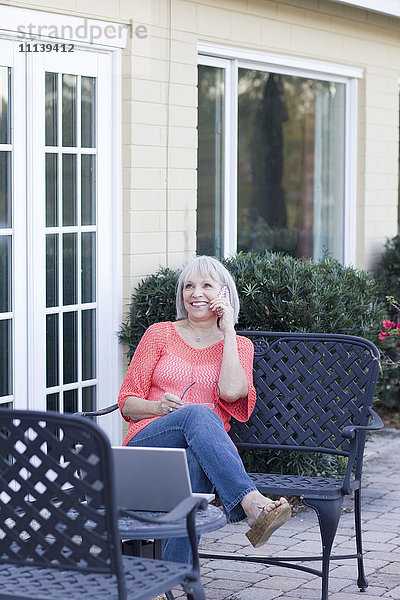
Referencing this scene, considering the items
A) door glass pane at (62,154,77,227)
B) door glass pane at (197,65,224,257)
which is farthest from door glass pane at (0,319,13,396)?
door glass pane at (197,65,224,257)

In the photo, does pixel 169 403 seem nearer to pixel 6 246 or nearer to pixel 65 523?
pixel 65 523

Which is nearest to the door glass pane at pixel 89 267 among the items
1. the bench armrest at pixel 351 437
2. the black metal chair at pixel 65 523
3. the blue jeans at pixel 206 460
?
the blue jeans at pixel 206 460

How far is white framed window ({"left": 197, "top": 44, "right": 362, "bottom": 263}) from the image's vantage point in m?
6.77

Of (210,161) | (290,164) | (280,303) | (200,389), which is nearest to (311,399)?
(200,389)

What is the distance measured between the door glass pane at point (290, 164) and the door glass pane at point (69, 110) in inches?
67.0

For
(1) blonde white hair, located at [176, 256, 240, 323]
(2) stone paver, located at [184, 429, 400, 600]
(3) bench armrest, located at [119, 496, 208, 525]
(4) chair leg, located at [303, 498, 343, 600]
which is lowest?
(2) stone paver, located at [184, 429, 400, 600]

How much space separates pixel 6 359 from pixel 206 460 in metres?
1.69

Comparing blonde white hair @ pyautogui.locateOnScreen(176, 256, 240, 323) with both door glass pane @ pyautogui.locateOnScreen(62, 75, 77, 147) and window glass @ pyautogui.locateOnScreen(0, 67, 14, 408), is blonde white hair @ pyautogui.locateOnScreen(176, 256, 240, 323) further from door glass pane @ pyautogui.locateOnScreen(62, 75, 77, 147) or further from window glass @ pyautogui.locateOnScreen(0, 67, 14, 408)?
door glass pane @ pyautogui.locateOnScreen(62, 75, 77, 147)

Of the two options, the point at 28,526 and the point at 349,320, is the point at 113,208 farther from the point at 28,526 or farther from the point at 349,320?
the point at 28,526

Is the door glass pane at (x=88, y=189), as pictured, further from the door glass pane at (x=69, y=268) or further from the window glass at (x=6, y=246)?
the window glass at (x=6, y=246)

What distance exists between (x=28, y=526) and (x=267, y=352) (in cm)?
195

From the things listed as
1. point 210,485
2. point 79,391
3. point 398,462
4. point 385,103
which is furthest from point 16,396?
point 385,103

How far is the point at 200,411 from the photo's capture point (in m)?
4.03

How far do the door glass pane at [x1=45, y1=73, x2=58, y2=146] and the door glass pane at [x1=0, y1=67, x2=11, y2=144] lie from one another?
26cm
